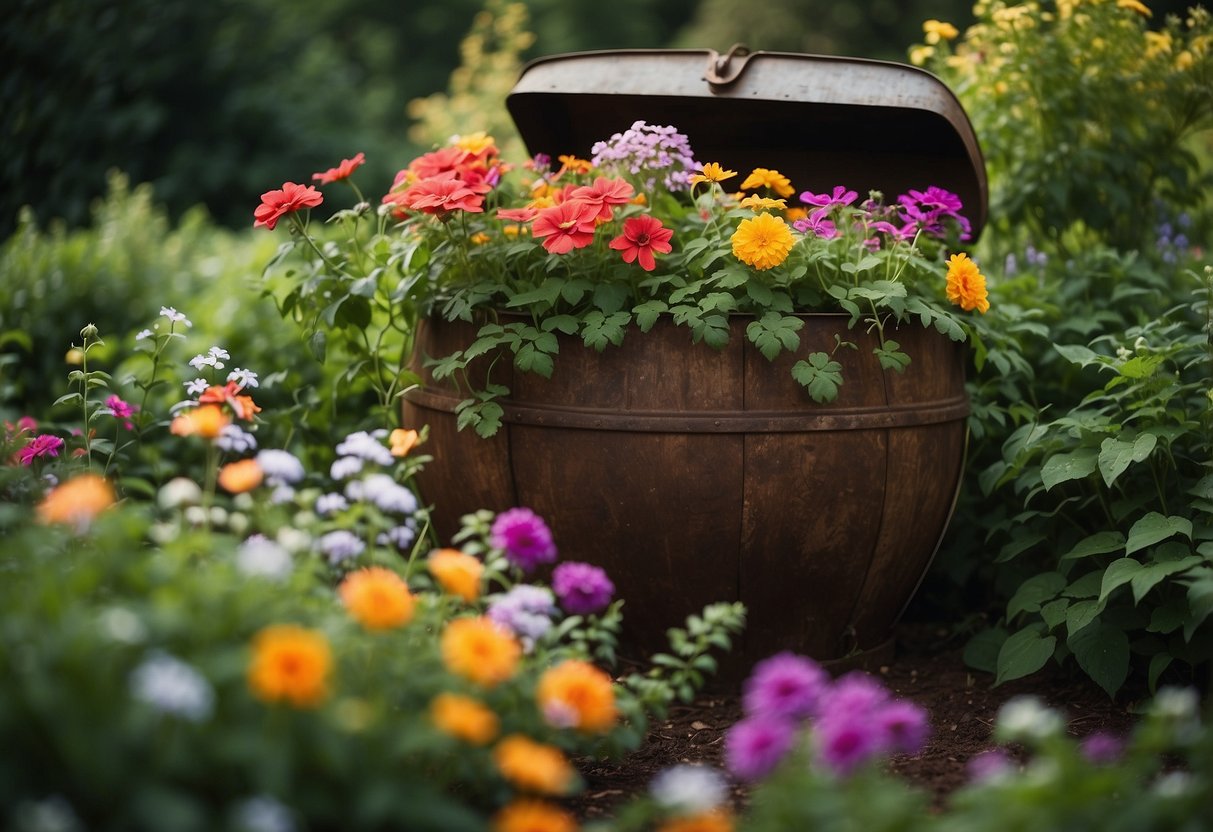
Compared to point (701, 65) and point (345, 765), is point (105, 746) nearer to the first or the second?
point (345, 765)

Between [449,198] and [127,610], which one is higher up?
[449,198]

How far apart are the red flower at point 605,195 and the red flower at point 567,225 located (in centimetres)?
1

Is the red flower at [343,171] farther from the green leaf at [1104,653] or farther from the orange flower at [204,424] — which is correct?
the green leaf at [1104,653]

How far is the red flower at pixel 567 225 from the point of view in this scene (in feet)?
6.98

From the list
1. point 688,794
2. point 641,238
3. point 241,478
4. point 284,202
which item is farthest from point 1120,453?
point 284,202

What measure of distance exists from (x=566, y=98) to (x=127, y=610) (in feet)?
6.50

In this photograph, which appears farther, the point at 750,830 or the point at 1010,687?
the point at 1010,687

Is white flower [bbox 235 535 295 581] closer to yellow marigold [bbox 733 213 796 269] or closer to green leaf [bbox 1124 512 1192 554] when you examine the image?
yellow marigold [bbox 733 213 796 269]

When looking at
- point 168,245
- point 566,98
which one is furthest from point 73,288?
point 566,98

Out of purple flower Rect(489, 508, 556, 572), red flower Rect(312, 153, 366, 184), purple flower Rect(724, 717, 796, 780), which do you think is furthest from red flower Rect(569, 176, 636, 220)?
purple flower Rect(724, 717, 796, 780)

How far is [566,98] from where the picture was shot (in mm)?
2822

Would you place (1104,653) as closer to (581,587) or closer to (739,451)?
(739,451)

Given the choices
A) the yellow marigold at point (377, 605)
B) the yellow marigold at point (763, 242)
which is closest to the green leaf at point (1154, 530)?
the yellow marigold at point (763, 242)

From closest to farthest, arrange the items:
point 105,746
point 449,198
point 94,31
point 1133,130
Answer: point 105,746
point 449,198
point 1133,130
point 94,31
